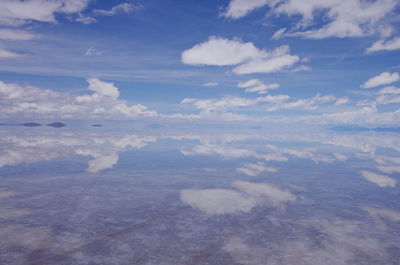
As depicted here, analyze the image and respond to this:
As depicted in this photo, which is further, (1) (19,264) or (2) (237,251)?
(2) (237,251)

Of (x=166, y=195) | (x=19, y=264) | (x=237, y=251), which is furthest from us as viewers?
(x=166, y=195)

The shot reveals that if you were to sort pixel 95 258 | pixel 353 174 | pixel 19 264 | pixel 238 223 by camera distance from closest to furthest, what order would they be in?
1. pixel 19 264
2. pixel 95 258
3. pixel 238 223
4. pixel 353 174

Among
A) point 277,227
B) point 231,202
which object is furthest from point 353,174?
point 277,227

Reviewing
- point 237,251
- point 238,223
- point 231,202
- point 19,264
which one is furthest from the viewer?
point 231,202

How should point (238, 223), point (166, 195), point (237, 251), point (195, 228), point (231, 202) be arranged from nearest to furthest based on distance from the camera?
1. point (237, 251)
2. point (195, 228)
3. point (238, 223)
4. point (231, 202)
5. point (166, 195)

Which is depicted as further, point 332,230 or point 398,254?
point 332,230

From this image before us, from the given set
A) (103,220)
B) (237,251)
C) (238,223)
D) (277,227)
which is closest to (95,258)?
(103,220)

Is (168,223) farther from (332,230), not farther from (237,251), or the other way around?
(332,230)

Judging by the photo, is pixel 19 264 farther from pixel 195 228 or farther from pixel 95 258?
pixel 195 228
